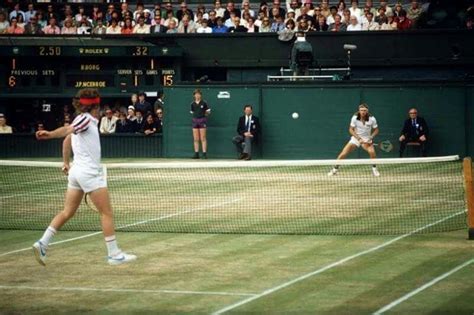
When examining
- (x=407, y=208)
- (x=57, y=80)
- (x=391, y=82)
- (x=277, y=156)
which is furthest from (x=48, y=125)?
(x=407, y=208)

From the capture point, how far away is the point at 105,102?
38.8 m

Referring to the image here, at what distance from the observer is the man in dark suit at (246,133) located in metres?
35.1

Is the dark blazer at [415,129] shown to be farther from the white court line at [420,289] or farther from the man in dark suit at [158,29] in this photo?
the white court line at [420,289]

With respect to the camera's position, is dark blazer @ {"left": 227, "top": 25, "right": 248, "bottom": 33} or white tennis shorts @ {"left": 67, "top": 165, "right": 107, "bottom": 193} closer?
white tennis shorts @ {"left": 67, "top": 165, "right": 107, "bottom": 193}

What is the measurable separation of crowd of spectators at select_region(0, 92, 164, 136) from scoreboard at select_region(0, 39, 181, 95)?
602mm

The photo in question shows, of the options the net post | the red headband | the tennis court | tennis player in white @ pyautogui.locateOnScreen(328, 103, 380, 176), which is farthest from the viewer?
tennis player in white @ pyautogui.locateOnScreen(328, 103, 380, 176)

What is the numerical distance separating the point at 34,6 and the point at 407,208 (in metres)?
22.3

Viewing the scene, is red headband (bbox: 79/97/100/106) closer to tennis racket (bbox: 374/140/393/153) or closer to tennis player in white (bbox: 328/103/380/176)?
tennis player in white (bbox: 328/103/380/176)

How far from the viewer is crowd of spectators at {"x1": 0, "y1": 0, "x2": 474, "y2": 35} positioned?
1441 inches

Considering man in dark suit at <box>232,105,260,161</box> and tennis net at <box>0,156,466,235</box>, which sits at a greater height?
man in dark suit at <box>232,105,260,161</box>

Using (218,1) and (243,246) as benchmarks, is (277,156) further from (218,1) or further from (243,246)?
(243,246)

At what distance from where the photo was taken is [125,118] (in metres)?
37.1

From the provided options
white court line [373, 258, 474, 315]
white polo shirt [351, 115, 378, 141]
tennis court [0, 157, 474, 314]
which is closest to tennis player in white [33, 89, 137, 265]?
tennis court [0, 157, 474, 314]

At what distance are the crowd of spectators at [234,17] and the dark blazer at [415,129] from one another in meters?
3.94
